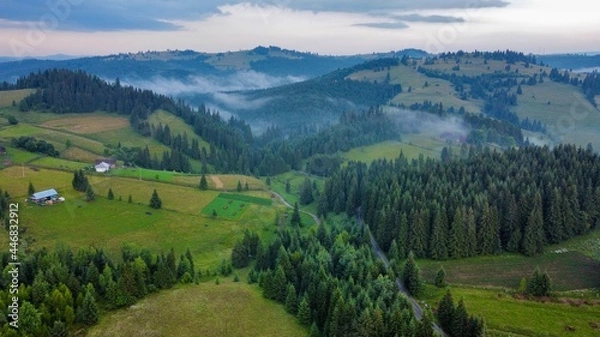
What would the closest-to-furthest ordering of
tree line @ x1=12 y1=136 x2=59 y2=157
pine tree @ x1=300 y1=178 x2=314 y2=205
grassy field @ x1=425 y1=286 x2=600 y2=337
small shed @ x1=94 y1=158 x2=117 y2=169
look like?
1. grassy field @ x1=425 y1=286 x2=600 y2=337
2. pine tree @ x1=300 y1=178 x2=314 y2=205
3. small shed @ x1=94 y1=158 x2=117 y2=169
4. tree line @ x1=12 y1=136 x2=59 y2=157

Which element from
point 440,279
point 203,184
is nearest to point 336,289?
point 440,279

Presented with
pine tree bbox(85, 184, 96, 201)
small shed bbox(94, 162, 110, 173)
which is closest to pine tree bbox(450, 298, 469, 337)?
pine tree bbox(85, 184, 96, 201)

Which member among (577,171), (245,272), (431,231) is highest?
(577,171)

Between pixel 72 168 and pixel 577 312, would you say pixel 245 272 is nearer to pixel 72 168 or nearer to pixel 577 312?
pixel 577 312

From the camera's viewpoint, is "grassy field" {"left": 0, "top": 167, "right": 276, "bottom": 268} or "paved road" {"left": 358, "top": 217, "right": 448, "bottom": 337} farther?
"grassy field" {"left": 0, "top": 167, "right": 276, "bottom": 268}

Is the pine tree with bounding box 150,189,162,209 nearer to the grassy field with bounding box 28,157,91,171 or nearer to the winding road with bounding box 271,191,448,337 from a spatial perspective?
the grassy field with bounding box 28,157,91,171

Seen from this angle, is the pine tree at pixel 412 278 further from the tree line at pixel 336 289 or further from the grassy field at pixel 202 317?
the grassy field at pixel 202 317

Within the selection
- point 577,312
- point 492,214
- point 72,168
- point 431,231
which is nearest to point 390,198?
point 431,231

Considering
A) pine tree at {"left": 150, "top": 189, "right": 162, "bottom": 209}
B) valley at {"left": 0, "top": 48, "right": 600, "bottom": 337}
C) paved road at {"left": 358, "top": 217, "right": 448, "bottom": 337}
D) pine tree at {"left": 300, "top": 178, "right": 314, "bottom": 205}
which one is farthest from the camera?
pine tree at {"left": 300, "top": 178, "right": 314, "bottom": 205}
